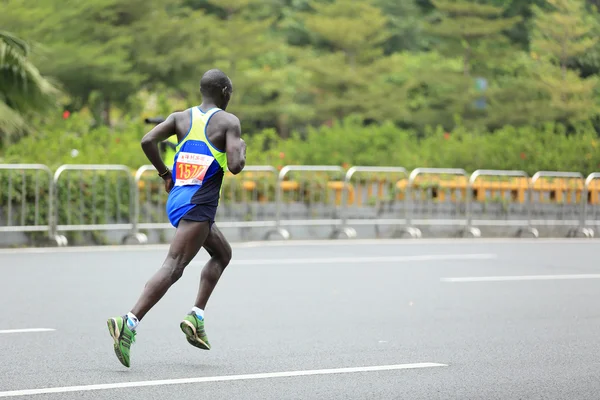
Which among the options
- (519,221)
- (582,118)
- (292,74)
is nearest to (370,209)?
(519,221)

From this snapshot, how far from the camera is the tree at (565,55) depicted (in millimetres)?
41062

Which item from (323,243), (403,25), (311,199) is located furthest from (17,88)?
(403,25)

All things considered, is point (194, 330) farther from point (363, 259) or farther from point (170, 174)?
point (363, 259)

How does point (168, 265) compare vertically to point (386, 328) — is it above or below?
above

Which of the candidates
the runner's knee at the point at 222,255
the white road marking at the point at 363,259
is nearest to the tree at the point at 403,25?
the white road marking at the point at 363,259

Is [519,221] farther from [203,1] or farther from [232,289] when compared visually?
[203,1]

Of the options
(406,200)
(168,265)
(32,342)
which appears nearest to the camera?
(168,265)

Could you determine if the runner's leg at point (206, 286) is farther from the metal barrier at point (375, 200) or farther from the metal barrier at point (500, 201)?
the metal barrier at point (500, 201)

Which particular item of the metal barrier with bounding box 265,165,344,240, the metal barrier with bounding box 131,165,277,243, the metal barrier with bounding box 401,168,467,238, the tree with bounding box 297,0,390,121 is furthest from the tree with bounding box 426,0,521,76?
the metal barrier with bounding box 131,165,277,243

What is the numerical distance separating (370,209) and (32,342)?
44.0 feet

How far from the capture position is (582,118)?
137 feet

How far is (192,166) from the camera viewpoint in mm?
7844

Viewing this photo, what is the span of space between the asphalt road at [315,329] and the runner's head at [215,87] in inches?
65.7

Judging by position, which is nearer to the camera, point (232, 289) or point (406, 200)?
point (232, 289)
